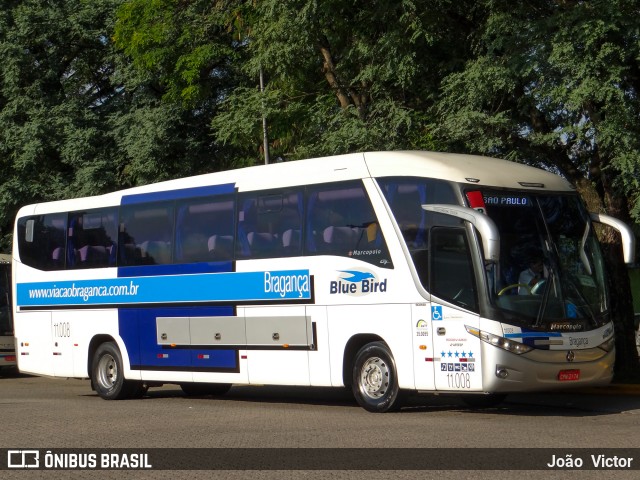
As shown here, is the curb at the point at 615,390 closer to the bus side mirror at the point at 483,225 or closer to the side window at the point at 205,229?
the bus side mirror at the point at 483,225

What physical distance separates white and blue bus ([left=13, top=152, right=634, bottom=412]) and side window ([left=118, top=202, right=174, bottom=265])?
30 millimetres

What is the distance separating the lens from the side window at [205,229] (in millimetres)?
18031

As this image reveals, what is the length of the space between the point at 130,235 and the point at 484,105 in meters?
6.50

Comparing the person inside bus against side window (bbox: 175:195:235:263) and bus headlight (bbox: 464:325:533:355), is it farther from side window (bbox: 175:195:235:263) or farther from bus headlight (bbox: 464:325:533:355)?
side window (bbox: 175:195:235:263)

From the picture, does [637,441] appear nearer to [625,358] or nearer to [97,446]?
[97,446]

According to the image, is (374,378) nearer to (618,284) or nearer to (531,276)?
(531,276)

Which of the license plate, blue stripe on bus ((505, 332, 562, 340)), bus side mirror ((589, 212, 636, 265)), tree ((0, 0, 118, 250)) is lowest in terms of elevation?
the license plate

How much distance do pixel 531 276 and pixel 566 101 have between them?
4.58 meters

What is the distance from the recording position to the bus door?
1461 centimetres

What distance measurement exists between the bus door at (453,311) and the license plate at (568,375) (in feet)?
3.43

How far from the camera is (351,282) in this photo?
16156mm

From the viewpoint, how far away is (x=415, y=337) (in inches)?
601

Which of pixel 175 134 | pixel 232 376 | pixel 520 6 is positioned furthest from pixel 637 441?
pixel 175 134

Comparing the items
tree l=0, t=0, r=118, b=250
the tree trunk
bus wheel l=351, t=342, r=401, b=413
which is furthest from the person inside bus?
tree l=0, t=0, r=118, b=250
